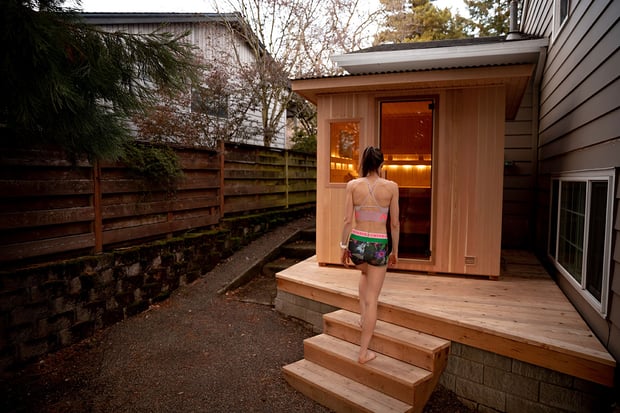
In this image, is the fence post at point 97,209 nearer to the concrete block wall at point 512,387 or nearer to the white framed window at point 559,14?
the concrete block wall at point 512,387

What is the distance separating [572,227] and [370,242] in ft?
8.42

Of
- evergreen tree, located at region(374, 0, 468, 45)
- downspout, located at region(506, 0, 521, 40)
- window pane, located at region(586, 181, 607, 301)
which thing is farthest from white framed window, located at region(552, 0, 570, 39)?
evergreen tree, located at region(374, 0, 468, 45)

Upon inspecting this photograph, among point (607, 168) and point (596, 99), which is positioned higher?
point (596, 99)

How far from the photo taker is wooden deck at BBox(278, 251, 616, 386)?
278cm

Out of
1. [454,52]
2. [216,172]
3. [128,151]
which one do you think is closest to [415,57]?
[454,52]

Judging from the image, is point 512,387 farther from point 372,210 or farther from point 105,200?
point 105,200

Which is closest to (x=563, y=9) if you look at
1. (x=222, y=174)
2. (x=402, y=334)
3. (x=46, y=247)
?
(x=402, y=334)

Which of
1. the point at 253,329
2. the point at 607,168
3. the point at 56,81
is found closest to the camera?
the point at 56,81

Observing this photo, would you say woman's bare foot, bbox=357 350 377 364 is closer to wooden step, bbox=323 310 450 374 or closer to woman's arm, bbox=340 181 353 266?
wooden step, bbox=323 310 450 374

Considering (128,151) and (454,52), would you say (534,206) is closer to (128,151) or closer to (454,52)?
(454,52)

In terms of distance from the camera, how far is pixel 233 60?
10.8 meters

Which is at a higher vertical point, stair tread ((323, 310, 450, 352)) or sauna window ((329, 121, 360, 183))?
sauna window ((329, 121, 360, 183))

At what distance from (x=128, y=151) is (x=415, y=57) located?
423 cm

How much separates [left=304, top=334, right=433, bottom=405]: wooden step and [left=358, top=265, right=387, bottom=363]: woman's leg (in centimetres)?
11
